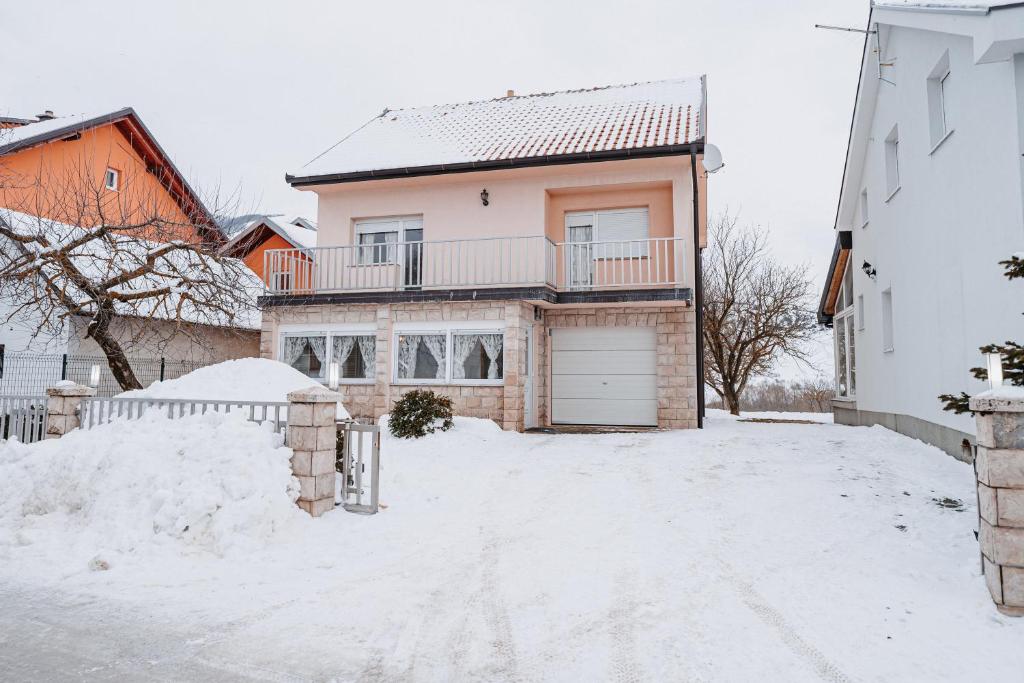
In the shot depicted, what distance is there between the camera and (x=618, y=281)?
45.7 ft

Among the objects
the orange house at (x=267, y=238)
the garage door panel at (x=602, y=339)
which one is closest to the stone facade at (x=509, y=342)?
the garage door panel at (x=602, y=339)

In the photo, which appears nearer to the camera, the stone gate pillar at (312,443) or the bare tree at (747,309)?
the stone gate pillar at (312,443)

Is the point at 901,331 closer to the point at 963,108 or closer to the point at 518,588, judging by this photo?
the point at 963,108

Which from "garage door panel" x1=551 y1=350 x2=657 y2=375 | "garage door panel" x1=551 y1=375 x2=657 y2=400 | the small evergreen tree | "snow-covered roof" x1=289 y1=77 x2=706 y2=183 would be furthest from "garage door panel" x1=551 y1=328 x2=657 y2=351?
the small evergreen tree

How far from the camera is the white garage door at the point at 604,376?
46.0ft

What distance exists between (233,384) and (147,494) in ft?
10.3

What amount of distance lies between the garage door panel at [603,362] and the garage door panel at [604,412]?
2.07ft

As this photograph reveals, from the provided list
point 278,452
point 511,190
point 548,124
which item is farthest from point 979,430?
point 548,124

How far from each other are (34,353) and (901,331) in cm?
1681

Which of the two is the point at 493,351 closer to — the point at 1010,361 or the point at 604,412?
the point at 604,412

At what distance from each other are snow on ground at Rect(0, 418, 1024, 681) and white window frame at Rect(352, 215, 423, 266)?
28.1ft

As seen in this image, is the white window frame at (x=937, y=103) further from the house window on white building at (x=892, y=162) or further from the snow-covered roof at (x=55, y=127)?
the snow-covered roof at (x=55, y=127)

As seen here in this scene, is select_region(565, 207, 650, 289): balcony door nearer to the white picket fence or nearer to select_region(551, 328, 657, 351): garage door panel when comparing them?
select_region(551, 328, 657, 351): garage door panel

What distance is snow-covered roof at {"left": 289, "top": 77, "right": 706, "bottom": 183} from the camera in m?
14.1
